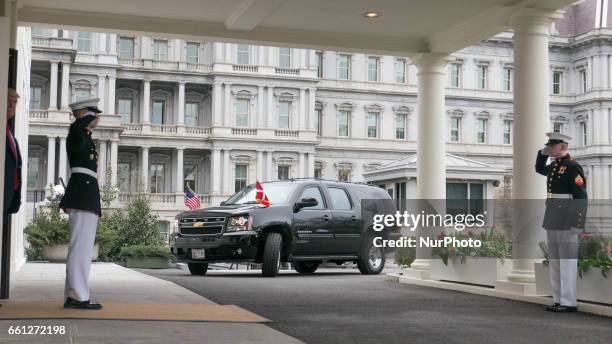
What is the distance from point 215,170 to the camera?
6594cm

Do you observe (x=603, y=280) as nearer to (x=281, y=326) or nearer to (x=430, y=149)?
(x=281, y=326)

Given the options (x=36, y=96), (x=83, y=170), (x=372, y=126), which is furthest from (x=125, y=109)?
(x=83, y=170)

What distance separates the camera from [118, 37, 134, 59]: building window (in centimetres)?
6688

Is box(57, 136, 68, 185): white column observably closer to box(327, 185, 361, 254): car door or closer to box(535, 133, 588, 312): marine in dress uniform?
box(327, 185, 361, 254): car door

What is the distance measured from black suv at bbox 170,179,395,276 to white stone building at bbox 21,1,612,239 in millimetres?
45327

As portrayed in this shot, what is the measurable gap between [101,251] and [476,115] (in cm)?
5614

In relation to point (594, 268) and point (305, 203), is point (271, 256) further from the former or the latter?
point (594, 268)

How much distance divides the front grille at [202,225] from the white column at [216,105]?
51.0 meters

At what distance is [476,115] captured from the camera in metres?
75.9

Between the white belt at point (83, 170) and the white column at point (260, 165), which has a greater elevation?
the white column at point (260, 165)

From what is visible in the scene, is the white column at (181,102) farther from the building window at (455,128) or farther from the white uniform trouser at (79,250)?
the white uniform trouser at (79,250)

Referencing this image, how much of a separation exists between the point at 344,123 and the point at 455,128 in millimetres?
10683

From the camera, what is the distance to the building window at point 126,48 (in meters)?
66.9

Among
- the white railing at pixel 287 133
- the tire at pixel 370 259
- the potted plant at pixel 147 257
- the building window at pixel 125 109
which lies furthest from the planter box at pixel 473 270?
the building window at pixel 125 109
